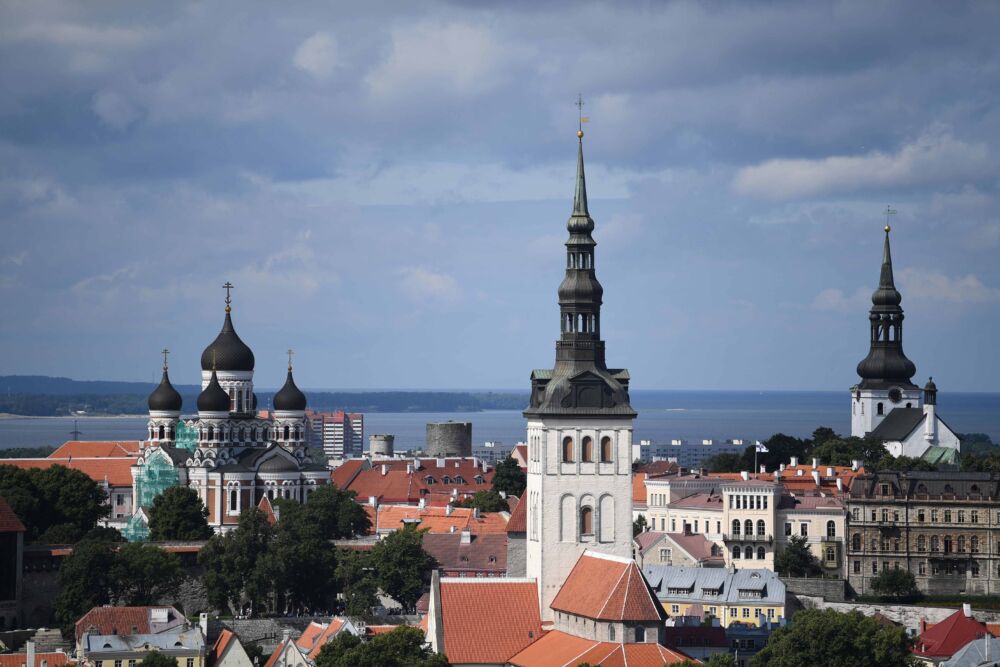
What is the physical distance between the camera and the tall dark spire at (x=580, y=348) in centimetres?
6288

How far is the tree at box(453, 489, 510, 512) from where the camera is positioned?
116 meters

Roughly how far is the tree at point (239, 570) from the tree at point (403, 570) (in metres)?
4.74

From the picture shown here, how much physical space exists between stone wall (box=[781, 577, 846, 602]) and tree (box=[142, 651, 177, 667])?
1271 inches

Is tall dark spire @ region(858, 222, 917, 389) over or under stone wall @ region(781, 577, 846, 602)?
over

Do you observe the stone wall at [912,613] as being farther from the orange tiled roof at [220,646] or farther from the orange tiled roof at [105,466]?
the orange tiled roof at [105,466]

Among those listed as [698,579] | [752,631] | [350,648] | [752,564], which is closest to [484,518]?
[752,564]

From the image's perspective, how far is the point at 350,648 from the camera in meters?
63.3

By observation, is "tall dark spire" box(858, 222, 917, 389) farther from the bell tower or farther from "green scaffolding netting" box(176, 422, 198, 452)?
"green scaffolding netting" box(176, 422, 198, 452)

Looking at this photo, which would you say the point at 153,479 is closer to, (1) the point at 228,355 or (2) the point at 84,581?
(1) the point at 228,355

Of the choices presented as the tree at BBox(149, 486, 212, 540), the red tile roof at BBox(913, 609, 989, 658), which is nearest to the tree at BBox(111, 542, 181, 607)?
the tree at BBox(149, 486, 212, 540)

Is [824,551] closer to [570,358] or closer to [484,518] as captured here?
[484,518]

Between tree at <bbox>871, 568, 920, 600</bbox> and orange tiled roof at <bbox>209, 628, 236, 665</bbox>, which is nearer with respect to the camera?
orange tiled roof at <bbox>209, 628, 236, 665</bbox>

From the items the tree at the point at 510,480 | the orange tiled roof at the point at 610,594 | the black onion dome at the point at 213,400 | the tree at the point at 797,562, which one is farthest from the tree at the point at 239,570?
the tree at the point at 510,480

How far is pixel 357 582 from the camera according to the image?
3494 inches
